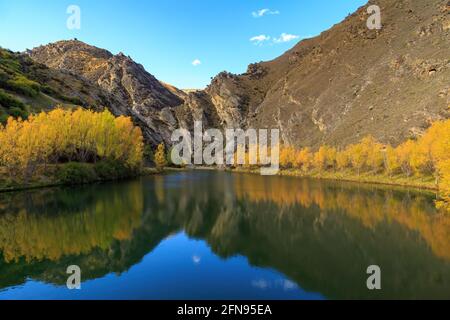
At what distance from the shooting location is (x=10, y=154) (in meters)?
59.7

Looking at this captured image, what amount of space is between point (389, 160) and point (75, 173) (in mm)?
73797

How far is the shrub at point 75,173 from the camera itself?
71.1 m

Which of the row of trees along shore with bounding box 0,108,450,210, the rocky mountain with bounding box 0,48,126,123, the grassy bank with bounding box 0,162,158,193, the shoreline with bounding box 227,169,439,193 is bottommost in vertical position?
the shoreline with bounding box 227,169,439,193

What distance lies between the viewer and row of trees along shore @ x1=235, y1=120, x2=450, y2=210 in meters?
64.8

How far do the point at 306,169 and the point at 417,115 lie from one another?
40056mm

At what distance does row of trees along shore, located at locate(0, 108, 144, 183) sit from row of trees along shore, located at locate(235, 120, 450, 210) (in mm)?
62547

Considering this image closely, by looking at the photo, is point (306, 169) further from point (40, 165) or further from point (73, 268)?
point (73, 268)

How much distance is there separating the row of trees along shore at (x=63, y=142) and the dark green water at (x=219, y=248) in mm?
9895

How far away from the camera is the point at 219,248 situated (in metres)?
31.8
